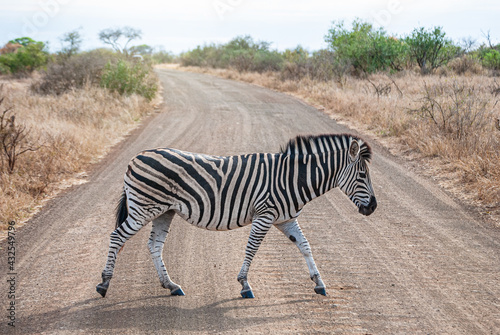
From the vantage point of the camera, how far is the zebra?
5137 mm

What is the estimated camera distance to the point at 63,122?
13.4m

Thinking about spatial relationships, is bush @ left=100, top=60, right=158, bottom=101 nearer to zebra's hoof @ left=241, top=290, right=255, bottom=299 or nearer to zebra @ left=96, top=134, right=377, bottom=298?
zebra @ left=96, top=134, right=377, bottom=298

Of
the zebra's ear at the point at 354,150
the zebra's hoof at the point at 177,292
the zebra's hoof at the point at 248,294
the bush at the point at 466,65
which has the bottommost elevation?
the zebra's hoof at the point at 177,292

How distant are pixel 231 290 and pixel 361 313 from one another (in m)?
1.41

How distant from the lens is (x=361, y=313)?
4695 millimetres

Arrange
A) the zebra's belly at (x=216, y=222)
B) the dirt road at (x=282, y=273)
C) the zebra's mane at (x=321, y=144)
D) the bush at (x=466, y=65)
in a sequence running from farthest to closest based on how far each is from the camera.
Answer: the bush at (x=466, y=65)
the zebra's mane at (x=321, y=144)
the zebra's belly at (x=216, y=222)
the dirt road at (x=282, y=273)

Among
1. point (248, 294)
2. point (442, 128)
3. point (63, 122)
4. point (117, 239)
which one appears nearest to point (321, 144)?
point (248, 294)

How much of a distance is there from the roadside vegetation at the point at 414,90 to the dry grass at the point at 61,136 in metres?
7.58

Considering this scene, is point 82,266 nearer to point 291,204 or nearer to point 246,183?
point 246,183

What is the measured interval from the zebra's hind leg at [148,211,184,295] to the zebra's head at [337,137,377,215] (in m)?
2.03

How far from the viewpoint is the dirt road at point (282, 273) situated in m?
4.58

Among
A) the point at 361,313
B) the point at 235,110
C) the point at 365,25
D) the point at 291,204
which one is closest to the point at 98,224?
the point at 291,204

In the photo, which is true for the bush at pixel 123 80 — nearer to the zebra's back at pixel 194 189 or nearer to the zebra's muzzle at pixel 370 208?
the zebra's back at pixel 194 189

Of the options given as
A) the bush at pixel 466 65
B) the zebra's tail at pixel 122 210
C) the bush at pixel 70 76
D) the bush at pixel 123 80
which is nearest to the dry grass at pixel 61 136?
the bush at pixel 123 80
